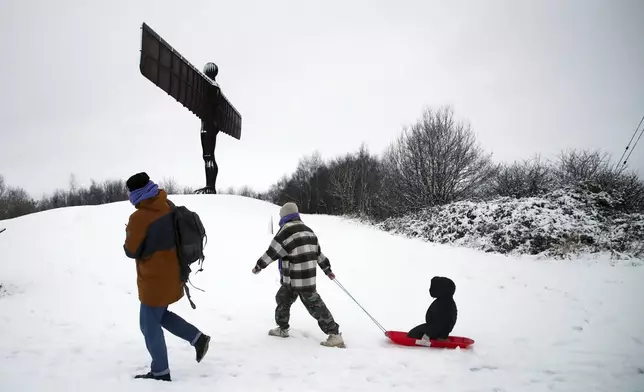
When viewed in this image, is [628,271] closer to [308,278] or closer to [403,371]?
[403,371]

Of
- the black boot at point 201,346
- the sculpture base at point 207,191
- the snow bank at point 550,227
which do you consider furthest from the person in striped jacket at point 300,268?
the sculpture base at point 207,191

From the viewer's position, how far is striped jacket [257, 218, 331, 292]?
165 inches

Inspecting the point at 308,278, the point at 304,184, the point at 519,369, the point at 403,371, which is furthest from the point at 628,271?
the point at 304,184

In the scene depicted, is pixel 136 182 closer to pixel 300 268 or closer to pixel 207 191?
pixel 300 268

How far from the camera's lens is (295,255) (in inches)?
166

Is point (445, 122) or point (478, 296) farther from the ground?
point (445, 122)

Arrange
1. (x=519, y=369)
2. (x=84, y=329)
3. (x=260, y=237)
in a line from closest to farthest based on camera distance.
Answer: (x=519, y=369) → (x=84, y=329) → (x=260, y=237)

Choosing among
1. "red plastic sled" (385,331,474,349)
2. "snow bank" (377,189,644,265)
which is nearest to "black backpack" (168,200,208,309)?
"red plastic sled" (385,331,474,349)

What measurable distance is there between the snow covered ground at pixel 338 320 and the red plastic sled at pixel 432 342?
5.2 inches

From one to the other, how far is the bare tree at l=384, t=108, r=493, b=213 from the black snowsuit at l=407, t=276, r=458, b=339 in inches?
573

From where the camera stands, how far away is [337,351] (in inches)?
160

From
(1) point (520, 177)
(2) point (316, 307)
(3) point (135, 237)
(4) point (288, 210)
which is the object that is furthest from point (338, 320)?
(1) point (520, 177)

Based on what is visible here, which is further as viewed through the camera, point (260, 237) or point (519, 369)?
point (260, 237)

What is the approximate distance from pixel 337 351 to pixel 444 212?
9311 millimetres
